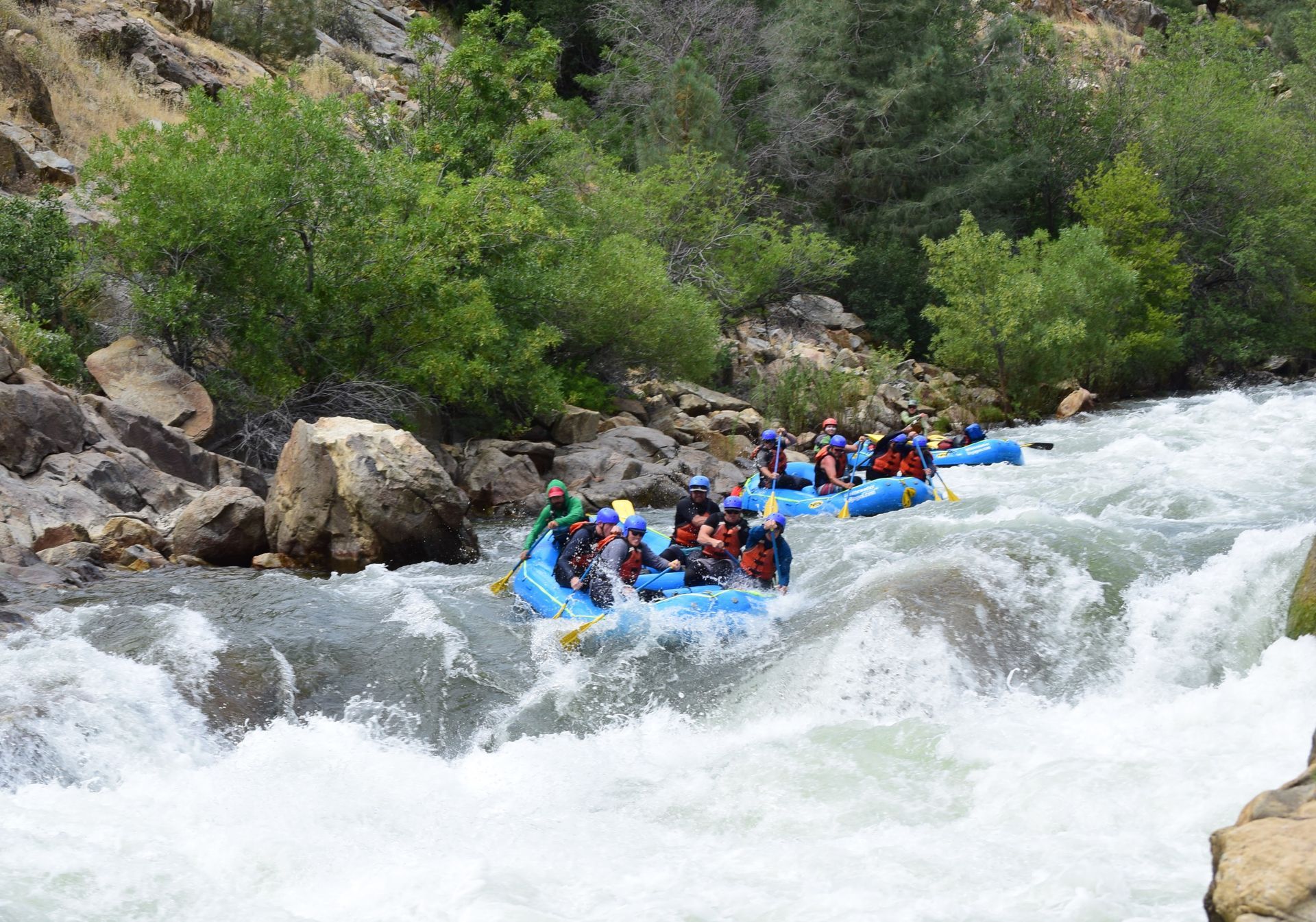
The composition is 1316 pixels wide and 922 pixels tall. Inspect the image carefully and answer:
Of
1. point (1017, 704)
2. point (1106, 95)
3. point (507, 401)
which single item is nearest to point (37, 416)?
point (507, 401)

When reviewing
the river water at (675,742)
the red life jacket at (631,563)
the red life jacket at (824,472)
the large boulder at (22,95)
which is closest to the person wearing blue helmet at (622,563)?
the red life jacket at (631,563)

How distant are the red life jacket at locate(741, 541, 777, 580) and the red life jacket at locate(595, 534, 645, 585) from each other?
34.1 inches

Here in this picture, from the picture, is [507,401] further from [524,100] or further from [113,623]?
[113,623]

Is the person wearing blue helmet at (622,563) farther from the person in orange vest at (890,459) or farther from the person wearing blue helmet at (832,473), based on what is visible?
the person in orange vest at (890,459)

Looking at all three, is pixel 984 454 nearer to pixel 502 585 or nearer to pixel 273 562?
pixel 502 585

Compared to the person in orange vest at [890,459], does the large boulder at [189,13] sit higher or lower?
higher

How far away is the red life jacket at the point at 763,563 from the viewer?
9.90m

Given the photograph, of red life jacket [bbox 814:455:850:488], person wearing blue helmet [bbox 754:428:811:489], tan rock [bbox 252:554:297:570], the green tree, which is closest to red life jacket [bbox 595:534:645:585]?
tan rock [bbox 252:554:297:570]

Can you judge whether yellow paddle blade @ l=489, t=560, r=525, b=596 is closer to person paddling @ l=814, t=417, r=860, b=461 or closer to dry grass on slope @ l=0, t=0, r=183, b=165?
person paddling @ l=814, t=417, r=860, b=461

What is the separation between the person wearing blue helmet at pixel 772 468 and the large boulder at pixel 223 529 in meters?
6.02

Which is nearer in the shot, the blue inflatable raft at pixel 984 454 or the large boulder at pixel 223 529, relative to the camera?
the large boulder at pixel 223 529

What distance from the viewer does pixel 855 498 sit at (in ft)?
45.0

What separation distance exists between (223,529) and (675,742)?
5726 mm

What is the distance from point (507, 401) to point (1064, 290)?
12.2 metres
